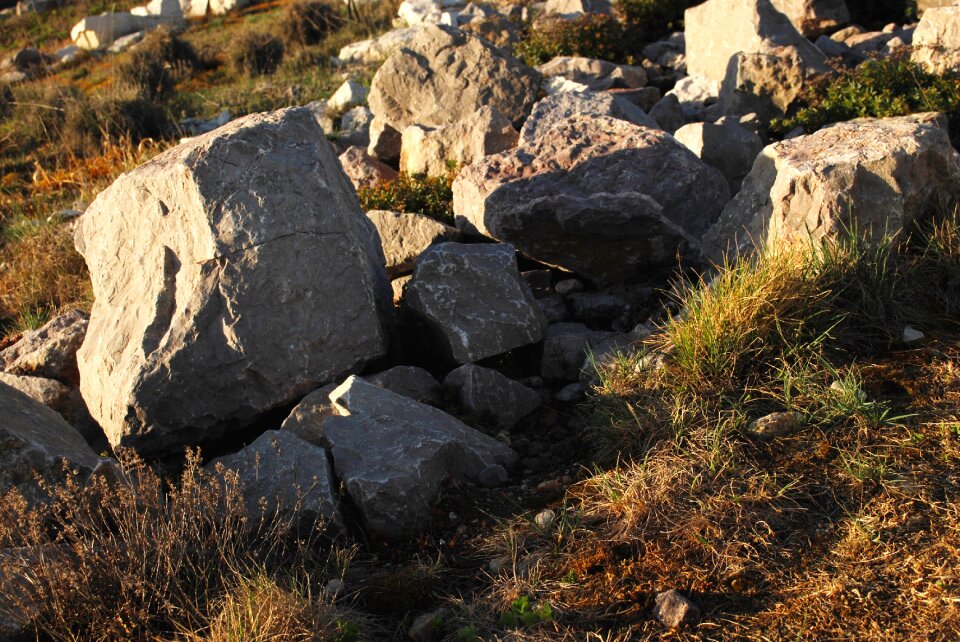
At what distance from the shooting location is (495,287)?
212 inches

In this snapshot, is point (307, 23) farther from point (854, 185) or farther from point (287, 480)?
point (287, 480)

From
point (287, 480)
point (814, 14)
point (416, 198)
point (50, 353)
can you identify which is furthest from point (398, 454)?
point (814, 14)

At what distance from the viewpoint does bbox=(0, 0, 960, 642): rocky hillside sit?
11.7ft

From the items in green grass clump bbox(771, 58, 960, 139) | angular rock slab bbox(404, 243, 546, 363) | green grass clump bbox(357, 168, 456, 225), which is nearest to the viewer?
angular rock slab bbox(404, 243, 546, 363)

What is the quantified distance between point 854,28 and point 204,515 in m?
10.2

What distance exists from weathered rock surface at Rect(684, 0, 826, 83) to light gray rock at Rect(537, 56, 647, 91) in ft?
2.26

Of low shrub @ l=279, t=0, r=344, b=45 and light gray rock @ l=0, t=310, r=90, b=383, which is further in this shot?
low shrub @ l=279, t=0, r=344, b=45

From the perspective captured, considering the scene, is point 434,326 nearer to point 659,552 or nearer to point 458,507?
point 458,507

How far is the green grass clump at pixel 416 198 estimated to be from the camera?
7.38m

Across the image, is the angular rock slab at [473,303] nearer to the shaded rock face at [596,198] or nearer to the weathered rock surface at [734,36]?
the shaded rock face at [596,198]

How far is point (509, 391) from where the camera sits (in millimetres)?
5105

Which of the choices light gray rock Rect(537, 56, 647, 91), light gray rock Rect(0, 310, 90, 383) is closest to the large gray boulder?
light gray rock Rect(0, 310, 90, 383)

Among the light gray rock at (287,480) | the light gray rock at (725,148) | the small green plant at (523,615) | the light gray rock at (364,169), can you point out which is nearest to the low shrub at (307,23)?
the light gray rock at (364,169)

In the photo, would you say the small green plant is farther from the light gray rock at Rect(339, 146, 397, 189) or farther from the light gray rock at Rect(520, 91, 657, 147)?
the light gray rock at Rect(339, 146, 397, 189)
